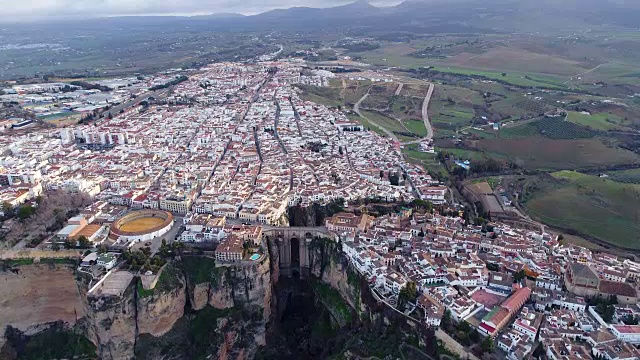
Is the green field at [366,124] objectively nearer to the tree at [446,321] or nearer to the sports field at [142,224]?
the sports field at [142,224]

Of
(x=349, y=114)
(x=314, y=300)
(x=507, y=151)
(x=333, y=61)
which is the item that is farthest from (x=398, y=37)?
(x=314, y=300)

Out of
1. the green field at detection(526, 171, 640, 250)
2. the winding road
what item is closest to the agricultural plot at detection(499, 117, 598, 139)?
the winding road

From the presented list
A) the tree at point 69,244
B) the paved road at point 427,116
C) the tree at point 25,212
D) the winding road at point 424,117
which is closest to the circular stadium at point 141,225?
the tree at point 69,244

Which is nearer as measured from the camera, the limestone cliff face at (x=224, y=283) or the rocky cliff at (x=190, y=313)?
the rocky cliff at (x=190, y=313)

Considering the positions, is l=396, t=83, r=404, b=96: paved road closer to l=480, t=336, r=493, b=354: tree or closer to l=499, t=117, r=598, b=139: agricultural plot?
l=499, t=117, r=598, b=139: agricultural plot

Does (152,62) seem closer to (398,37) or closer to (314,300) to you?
(398,37)

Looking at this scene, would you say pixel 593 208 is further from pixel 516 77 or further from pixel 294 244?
pixel 516 77
